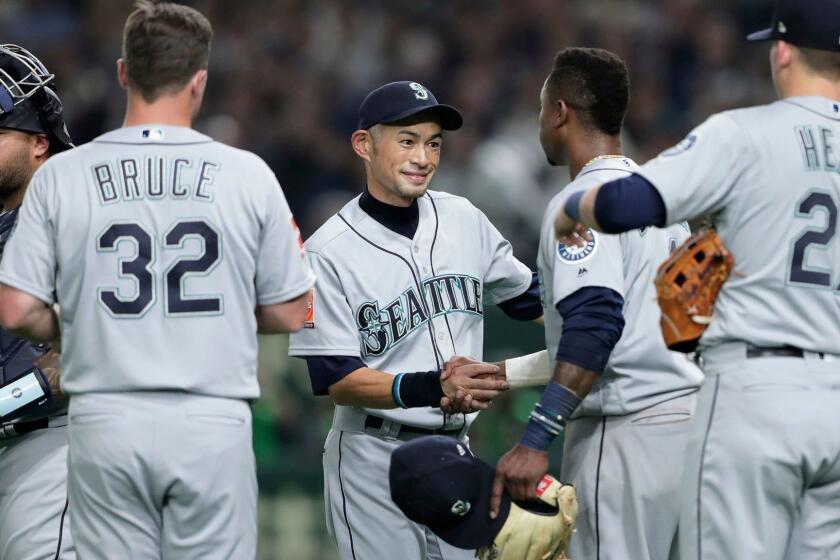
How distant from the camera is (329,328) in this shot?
459 centimetres

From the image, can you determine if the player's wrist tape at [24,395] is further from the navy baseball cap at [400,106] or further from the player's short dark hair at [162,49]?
the navy baseball cap at [400,106]

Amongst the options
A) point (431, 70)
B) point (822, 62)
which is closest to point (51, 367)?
point (822, 62)

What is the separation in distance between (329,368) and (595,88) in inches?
51.6

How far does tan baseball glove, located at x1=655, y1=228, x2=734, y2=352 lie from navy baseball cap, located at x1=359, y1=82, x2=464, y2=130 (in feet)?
4.41

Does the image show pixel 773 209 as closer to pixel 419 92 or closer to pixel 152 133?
pixel 419 92

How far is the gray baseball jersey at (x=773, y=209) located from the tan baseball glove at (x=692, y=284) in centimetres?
8

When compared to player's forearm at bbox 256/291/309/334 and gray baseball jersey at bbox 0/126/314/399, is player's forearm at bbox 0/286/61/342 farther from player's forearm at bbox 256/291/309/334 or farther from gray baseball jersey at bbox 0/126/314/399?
player's forearm at bbox 256/291/309/334

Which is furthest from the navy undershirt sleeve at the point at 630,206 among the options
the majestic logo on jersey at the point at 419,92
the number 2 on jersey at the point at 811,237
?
the majestic logo on jersey at the point at 419,92

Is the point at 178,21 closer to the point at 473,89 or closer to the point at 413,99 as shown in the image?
the point at 413,99

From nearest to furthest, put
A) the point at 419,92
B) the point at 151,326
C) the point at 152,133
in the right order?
the point at 151,326 < the point at 152,133 < the point at 419,92

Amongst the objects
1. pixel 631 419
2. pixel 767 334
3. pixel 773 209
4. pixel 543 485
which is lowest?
pixel 543 485

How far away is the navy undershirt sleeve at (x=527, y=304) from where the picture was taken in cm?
505

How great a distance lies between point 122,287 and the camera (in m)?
3.55

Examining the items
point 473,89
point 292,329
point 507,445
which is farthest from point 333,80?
point 292,329
